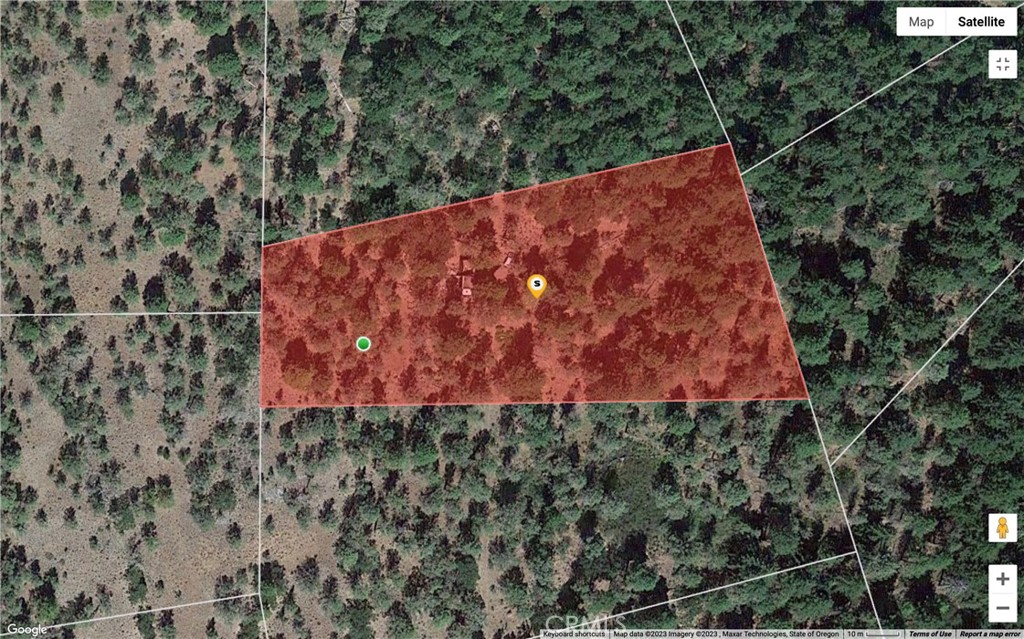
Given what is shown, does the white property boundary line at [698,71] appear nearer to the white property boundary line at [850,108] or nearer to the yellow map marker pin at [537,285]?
the white property boundary line at [850,108]

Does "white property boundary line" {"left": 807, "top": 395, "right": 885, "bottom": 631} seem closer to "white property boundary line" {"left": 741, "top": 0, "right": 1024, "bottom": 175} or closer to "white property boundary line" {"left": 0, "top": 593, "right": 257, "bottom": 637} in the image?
"white property boundary line" {"left": 741, "top": 0, "right": 1024, "bottom": 175}

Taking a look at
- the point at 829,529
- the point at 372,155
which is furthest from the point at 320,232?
the point at 829,529

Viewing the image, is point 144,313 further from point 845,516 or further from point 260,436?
point 845,516

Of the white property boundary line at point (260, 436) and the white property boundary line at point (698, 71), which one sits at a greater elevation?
the white property boundary line at point (698, 71)

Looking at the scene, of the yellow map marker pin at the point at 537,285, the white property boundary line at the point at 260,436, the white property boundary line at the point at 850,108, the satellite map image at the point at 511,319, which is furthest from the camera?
the white property boundary line at the point at 260,436

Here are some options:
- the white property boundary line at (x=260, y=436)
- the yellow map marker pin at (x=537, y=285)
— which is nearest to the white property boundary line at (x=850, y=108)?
the yellow map marker pin at (x=537, y=285)

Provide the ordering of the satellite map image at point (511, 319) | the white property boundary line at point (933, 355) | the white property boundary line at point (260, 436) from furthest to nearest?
the white property boundary line at point (260, 436)
the satellite map image at point (511, 319)
the white property boundary line at point (933, 355)

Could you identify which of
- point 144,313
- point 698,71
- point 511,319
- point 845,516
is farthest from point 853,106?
point 144,313
